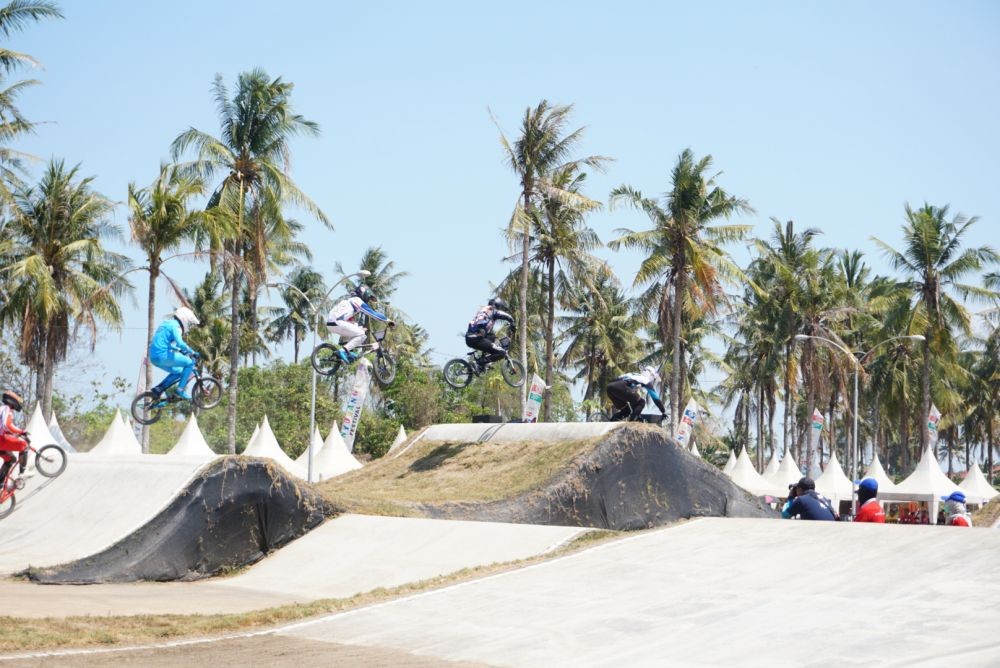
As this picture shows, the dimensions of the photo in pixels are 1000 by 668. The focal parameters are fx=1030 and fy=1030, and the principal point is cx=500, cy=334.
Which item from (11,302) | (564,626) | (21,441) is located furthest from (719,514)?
(11,302)

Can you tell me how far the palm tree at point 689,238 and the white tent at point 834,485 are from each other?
320 inches

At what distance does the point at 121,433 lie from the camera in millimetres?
32688

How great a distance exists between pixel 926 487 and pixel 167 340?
110 feet

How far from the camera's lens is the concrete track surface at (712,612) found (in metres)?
9.93

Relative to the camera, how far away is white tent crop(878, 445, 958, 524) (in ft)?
136

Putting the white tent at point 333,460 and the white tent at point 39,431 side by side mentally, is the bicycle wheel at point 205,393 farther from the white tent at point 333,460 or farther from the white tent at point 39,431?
the white tent at point 333,460

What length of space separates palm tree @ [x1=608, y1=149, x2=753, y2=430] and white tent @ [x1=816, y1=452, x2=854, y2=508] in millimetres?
8116

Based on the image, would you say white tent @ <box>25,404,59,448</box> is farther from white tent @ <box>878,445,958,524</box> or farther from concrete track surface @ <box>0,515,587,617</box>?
white tent @ <box>878,445,958,524</box>

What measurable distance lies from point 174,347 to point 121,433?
51.2ft

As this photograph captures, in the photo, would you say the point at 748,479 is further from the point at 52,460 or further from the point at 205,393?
the point at 52,460

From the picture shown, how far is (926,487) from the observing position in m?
41.8

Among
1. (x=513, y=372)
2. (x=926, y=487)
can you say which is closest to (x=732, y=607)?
(x=513, y=372)

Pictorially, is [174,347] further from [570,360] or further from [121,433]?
[570,360]

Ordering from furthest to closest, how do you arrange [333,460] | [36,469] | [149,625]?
[333,460] < [36,469] < [149,625]
